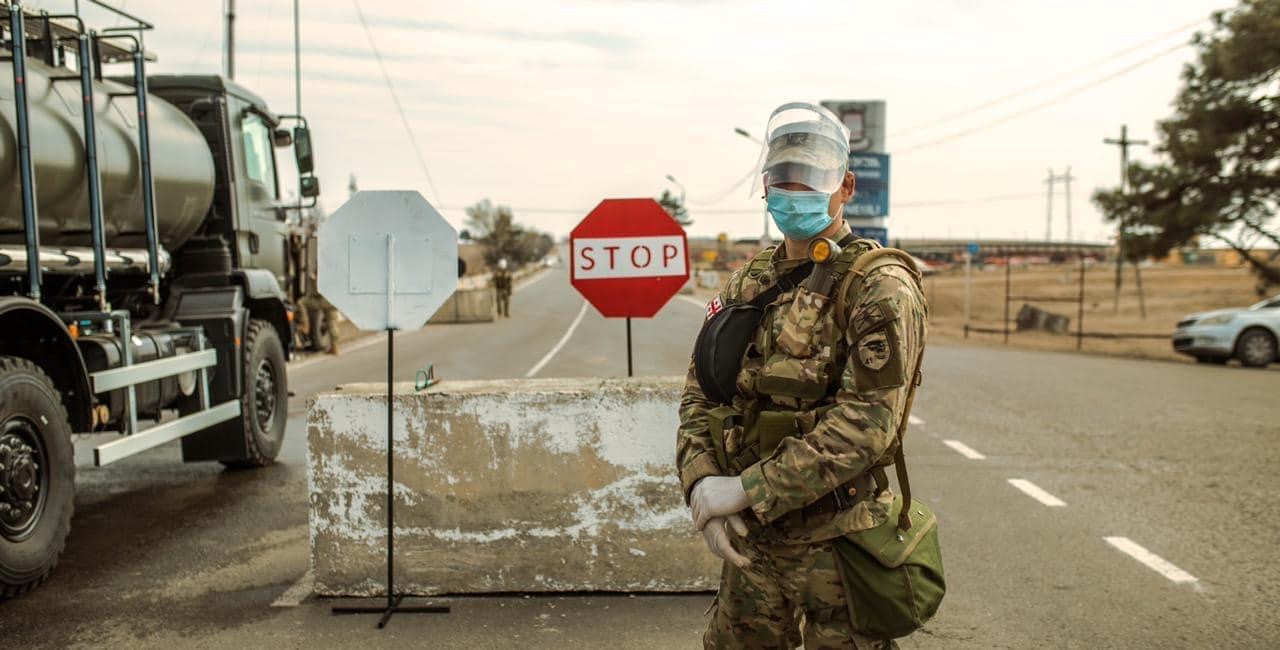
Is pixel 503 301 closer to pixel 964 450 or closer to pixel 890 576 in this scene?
pixel 964 450

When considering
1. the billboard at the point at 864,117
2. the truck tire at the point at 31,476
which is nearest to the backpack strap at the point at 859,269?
the truck tire at the point at 31,476

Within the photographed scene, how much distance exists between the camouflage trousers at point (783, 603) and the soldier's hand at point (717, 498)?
19 cm

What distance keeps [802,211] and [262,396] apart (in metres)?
6.72

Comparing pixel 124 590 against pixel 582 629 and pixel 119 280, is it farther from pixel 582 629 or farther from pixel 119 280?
pixel 119 280

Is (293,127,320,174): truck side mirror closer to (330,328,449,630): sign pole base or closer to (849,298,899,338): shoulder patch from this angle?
(330,328,449,630): sign pole base

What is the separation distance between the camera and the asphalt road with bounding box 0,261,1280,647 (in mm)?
4516

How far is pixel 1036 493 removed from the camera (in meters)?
7.33

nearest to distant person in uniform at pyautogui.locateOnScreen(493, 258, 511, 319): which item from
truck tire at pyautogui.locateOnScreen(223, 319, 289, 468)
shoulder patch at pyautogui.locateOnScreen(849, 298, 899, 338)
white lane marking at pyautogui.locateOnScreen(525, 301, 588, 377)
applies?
white lane marking at pyautogui.locateOnScreen(525, 301, 588, 377)

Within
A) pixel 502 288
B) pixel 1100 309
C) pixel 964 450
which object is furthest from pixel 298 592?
pixel 1100 309

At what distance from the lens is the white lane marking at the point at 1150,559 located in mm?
5324

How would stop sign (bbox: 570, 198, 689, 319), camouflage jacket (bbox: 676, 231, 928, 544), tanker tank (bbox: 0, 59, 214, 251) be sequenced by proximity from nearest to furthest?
camouflage jacket (bbox: 676, 231, 928, 544), tanker tank (bbox: 0, 59, 214, 251), stop sign (bbox: 570, 198, 689, 319)

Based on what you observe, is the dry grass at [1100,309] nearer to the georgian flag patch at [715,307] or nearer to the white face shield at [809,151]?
the georgian flag patch at [715,307]

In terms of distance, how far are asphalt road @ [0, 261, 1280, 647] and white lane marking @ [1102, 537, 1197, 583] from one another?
1.0 inches

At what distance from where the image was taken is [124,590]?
17.1 feet
